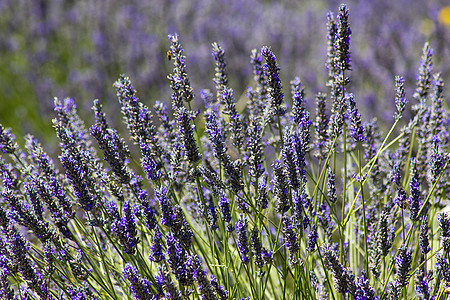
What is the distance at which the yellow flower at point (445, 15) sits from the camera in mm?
5107

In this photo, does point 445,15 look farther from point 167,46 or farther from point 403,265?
point 403,265

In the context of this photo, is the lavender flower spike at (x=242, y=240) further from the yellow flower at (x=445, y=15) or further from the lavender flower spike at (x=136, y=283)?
the yellow flower at (x=445, y=15)

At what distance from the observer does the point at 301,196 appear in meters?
1.54

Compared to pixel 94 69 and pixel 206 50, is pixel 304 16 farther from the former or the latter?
pixel 94 69

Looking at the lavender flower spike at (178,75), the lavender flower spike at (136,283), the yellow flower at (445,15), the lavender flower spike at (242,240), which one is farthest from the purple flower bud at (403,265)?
the yellow flower at (445,15)

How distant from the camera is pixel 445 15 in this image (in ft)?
17.8

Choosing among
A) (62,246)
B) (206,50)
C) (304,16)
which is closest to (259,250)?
→ (62,246)

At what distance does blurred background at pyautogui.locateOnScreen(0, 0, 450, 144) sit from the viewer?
4.86m

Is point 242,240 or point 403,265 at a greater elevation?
point 242,240

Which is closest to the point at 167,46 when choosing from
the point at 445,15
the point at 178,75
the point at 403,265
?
the point at 445,15

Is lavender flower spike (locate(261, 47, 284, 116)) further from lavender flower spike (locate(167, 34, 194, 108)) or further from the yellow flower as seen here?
the yellow flower

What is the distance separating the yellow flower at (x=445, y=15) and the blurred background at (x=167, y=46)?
0.04 feet

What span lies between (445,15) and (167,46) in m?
3.24

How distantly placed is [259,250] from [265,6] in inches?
257
